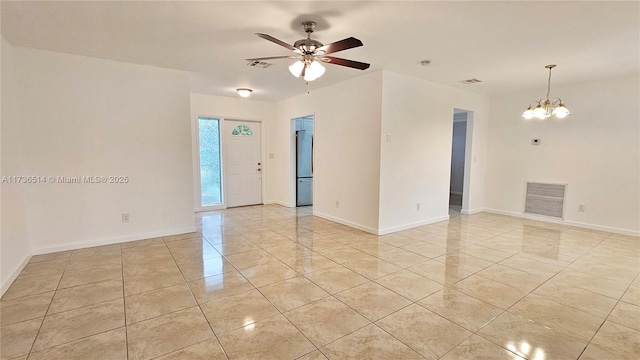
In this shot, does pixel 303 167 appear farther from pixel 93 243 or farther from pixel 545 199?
pixel 545 199

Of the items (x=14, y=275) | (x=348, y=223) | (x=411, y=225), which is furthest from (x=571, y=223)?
(x=14, y=275)

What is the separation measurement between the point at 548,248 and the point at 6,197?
6381 mm

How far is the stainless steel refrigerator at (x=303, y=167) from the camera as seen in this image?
6.69 meters

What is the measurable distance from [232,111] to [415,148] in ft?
13.2

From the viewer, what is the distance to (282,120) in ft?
22.1

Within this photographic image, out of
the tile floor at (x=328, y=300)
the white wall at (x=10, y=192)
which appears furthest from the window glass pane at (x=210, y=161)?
the white wall at (x=10, y=192)

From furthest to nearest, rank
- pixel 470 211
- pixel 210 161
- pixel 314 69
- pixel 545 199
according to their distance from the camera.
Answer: pixel 210 161
pixel 470 211
pixel 545 199
pixel 314 69

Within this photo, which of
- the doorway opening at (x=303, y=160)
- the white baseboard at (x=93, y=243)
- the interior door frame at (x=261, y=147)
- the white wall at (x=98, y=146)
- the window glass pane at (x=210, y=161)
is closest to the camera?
the white baseboard at (x=93, y=243)

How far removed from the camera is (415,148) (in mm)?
4809

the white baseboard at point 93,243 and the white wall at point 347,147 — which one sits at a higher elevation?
the white wall at point 347,147

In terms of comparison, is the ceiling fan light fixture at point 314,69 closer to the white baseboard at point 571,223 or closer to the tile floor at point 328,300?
the tile floor at point 328,300

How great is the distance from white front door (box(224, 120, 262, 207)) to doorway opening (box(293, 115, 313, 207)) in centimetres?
97

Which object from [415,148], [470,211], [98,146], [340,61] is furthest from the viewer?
[470,211]

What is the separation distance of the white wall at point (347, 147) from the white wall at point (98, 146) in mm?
2324
